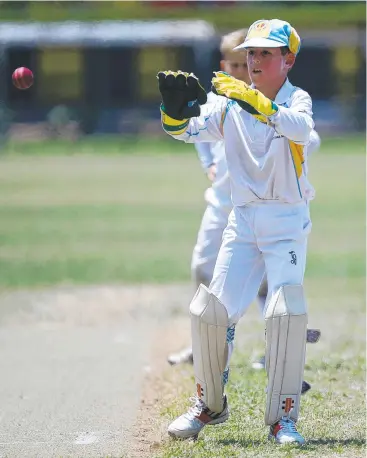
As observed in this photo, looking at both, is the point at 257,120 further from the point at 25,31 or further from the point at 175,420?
the point at 25,31

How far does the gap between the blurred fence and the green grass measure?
20.9ft

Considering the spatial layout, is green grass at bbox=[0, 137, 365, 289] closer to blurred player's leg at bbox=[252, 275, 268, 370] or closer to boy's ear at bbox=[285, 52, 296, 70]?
blurred player's leg at bbox=[252, 275, 268, 370]

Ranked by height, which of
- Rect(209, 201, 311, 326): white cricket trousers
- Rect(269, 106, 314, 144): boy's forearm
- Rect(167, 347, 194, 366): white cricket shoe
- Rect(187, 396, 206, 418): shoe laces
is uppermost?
Rect(269, 106, 314, 144): boy's forearm

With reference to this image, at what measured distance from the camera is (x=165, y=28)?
129 feet

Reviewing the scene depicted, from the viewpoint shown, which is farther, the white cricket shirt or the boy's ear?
the boy's ear

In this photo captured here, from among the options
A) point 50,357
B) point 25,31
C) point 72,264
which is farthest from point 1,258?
point 25,31

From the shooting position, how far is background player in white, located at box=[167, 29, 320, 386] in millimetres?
6531

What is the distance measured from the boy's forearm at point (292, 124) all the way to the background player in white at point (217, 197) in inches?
65.3

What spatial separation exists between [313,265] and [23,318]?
3.96 metres

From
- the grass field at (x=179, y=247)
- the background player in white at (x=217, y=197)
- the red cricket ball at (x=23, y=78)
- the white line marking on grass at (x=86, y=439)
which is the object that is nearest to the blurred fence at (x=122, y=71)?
the grass field at (x=179, y=247)

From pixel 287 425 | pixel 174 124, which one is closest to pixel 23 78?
pixel 174 124

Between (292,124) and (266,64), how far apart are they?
45 cm

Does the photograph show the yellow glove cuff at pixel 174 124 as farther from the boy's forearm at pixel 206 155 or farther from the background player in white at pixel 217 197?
the boy's forearm at pixel 206 155

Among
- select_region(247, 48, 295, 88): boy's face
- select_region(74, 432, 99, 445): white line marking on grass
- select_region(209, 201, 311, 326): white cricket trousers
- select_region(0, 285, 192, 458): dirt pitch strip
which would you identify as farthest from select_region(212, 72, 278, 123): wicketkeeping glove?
select_region(74, 432, 99, 445): white line marking on grass
